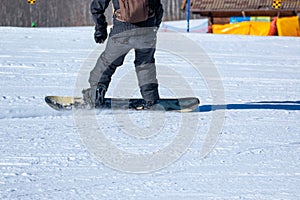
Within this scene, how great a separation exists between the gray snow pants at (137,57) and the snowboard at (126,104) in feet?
0.32

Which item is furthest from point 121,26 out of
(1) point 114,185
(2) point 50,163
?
(1) point 114,185

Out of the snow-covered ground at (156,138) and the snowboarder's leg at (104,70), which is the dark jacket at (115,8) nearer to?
the snowboarder's leg at (104,70)

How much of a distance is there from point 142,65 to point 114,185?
1987 millimetres

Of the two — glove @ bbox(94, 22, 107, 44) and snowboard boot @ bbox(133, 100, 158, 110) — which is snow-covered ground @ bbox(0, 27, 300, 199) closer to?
snowboard boot @ bbox(133, 100, 158, 110)

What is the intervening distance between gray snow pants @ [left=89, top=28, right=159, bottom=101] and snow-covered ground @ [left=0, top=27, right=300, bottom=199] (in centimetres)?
24

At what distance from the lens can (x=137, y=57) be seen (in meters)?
4.90

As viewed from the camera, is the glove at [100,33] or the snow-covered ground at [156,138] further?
the glove at [100,33]

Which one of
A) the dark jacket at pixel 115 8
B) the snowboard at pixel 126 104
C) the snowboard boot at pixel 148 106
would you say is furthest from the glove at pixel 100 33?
the snowboard boot at pixel 148 106

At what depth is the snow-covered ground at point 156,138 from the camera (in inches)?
119

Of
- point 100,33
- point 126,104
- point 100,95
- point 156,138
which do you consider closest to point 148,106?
point 126,104

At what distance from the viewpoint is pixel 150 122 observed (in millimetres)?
4480

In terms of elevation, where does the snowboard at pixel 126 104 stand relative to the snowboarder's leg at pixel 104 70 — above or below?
below

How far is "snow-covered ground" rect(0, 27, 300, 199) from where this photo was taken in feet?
9.88

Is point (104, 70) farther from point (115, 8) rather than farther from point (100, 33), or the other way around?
point (115, 8)
